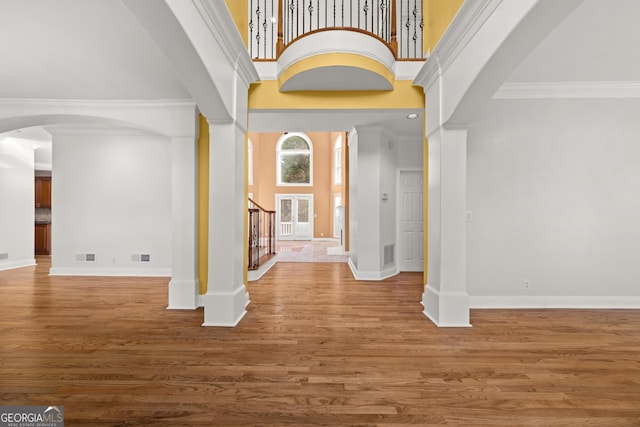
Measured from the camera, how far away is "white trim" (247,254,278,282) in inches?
211

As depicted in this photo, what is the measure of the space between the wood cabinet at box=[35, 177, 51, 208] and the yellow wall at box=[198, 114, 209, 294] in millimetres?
7741

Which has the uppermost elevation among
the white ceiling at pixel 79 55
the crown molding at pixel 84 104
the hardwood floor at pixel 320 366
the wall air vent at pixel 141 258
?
the white ceiling at pixel 79 55

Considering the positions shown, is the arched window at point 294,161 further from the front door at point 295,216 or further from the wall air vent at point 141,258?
the wall air vent at point 141,258

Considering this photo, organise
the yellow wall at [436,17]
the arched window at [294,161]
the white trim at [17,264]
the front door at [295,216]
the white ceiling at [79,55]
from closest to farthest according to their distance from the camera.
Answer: the white ceiling at [79,55], the yellow wall at [436,17], the white trim at [17,264], the front door at [295,216], the arched window at [294,161]

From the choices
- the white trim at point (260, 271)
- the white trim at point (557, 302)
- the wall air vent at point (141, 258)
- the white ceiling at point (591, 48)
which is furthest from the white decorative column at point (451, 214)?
the wall air vent at point (141, 258)

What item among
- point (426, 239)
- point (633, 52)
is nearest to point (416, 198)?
point (426, 239)

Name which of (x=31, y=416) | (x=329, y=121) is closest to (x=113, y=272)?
(x=31, y=416)

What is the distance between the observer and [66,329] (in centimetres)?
314

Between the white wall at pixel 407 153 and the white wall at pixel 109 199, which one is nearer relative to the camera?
the white wall at pixel 109 199

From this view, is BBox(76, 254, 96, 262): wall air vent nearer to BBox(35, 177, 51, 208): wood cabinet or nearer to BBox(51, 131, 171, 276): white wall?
BBox(51, 131, 171, 276): white wall

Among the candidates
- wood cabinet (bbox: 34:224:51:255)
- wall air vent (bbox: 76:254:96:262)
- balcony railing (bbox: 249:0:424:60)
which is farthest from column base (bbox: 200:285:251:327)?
Result: wood cabinet (bbox: 34:224:51:255)

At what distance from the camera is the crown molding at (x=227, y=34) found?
2.49m

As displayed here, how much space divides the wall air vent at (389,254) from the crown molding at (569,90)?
3.25 m

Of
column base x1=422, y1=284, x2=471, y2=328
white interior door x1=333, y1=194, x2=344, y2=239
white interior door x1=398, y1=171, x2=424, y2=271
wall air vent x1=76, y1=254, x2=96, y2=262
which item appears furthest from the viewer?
white interior door x1=333, y1=194, x2=344, y2=239
